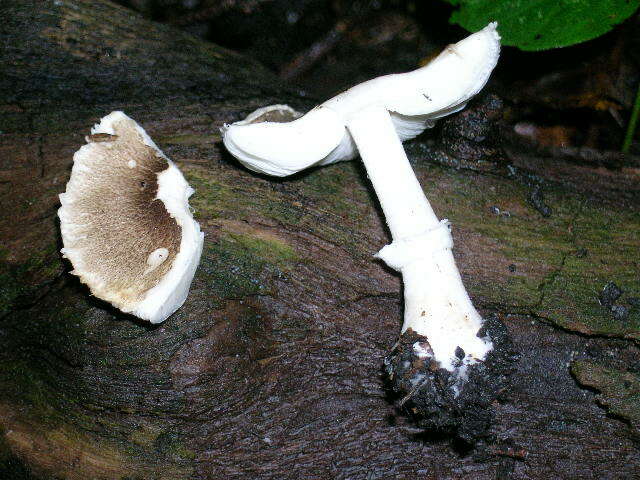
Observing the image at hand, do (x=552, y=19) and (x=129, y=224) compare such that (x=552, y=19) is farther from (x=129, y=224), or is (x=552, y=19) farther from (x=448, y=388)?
(x=129, y=224)

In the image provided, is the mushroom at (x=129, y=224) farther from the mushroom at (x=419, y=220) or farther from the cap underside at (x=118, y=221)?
the mushroom at (x=419, y=220)

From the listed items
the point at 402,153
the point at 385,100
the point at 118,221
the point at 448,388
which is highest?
the point at 385,100

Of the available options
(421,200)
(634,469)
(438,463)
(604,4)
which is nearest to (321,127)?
(421,200)

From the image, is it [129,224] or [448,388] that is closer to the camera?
[448,388]

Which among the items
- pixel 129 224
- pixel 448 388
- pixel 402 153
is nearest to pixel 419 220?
pixel 402 153

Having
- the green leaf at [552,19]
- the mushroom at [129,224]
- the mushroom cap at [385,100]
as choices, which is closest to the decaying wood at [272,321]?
the mushroom at [129,224]

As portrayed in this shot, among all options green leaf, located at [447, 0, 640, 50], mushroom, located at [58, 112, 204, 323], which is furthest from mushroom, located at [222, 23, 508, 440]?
green leaf, located at [447, 0, 640, 50]

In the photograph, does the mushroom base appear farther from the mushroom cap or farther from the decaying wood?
the mushroom cap

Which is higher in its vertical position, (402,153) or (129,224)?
(402,153)
